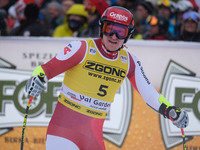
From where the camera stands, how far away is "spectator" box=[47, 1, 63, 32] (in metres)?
7.41

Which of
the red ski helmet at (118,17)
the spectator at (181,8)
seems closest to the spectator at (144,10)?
the spectator at (181,8)

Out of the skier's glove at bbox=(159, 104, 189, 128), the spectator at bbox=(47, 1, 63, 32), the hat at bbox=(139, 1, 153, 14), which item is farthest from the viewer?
the spectator at bbox=(47, 1, 63, 32)

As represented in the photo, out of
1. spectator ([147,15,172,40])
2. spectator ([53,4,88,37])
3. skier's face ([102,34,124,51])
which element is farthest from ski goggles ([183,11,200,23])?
skier's face ([102,34,124,51])

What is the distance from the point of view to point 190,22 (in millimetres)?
6020

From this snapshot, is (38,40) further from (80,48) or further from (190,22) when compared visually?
(190,22)

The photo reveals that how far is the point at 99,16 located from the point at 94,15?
94 mm

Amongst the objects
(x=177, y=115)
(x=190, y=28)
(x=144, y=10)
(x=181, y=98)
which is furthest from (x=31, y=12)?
(x=177, y=115)

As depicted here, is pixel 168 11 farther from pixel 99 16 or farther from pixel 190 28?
pixel 99 16

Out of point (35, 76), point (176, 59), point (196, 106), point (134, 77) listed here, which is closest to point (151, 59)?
point (176, 59)

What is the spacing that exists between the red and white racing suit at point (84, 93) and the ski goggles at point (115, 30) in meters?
0.20

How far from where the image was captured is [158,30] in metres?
5.95

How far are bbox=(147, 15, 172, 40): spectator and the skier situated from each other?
A: 8.04ft

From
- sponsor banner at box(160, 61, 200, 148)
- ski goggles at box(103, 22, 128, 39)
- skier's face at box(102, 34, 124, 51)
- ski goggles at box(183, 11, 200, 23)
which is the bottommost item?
sponsor banner at box(160, 61, 200, 148)

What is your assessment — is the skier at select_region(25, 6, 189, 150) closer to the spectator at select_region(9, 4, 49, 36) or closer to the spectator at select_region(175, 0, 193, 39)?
the spectator at select_region(9, 4, 49, 36)
